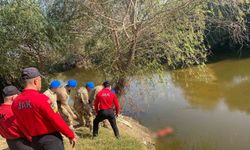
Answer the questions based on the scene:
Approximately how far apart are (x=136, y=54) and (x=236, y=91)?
846 centimetres

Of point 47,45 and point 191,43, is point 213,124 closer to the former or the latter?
point 191,43

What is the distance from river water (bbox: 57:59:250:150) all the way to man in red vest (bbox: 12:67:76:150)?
26.3ft

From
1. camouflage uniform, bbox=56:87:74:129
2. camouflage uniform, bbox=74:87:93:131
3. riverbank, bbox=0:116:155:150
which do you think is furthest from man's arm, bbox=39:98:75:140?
camouflage uniform, bbox=74:87:93:131

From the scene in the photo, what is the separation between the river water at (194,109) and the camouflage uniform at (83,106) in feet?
9.89

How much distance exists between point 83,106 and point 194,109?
8.16 meters

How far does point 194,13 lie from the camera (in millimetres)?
13234

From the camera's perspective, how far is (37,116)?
203 inches

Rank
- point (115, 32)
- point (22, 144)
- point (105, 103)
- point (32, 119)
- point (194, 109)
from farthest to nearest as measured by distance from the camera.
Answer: point (194, 109), point (115, 32), point (105, 103), point (22, 144), point (32, 119)

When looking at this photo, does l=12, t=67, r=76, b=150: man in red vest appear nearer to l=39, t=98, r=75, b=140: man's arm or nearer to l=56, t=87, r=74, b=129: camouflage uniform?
l=39, t=98, r=75, b=140: man's arm

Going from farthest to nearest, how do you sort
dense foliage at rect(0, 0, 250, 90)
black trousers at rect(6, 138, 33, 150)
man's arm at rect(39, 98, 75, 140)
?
dense foliage at rect(0, 0, 250, 90) → black trousers at rect(6, 138, 33, 150) → man's arm at rect(39, 98, 75, 140)

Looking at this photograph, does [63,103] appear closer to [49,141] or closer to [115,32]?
[115,32]

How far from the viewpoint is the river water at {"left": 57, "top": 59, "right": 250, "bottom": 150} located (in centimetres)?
1355

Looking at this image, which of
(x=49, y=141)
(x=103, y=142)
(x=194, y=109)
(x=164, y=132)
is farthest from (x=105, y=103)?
(x=194, y=109)

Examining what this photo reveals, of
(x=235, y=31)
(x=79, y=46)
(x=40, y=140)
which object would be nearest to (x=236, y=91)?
(x=235, y=31)
